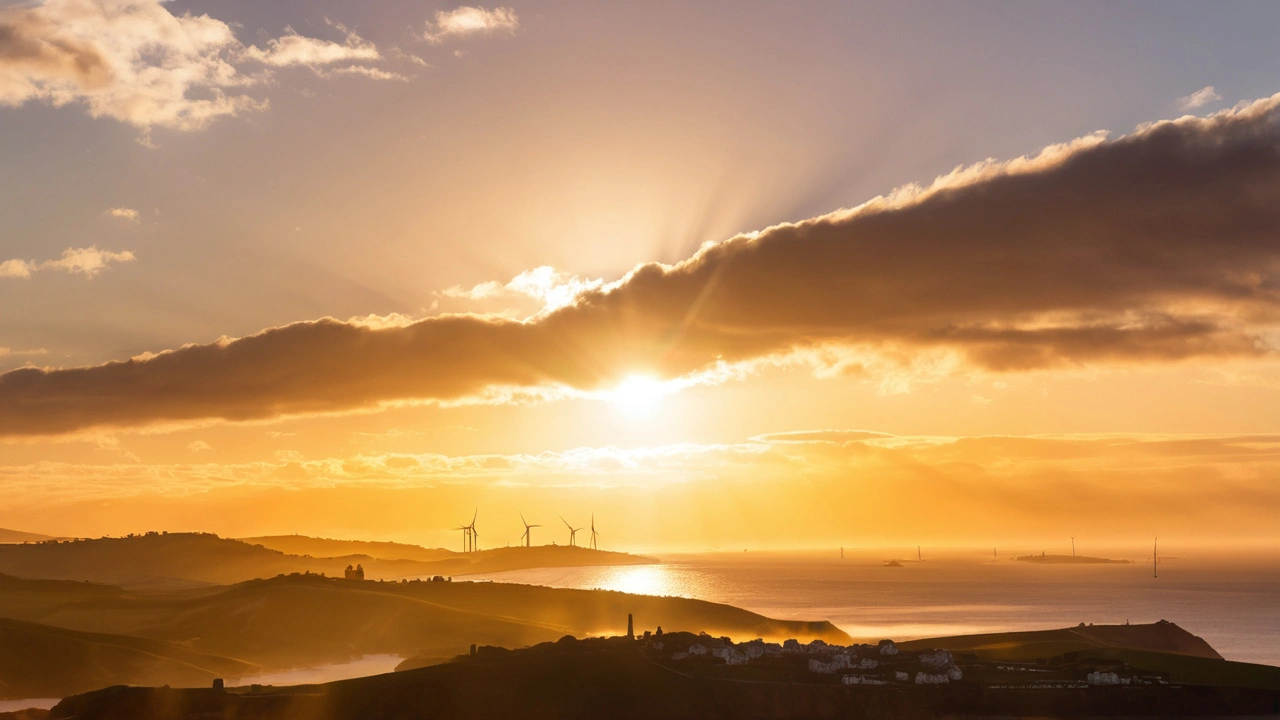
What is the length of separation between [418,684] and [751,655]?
159 feet

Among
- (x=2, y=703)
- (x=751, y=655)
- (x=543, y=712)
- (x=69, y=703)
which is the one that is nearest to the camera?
(x=543, y=712)

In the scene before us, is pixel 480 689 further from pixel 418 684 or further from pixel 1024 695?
pixel 1024 695

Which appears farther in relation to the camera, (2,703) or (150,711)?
(2,703)

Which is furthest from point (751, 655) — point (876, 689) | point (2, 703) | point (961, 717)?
point (2, 703)

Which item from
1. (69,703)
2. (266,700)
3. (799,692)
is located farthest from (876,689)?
(69,703)

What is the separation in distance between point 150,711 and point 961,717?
10140 centimetres

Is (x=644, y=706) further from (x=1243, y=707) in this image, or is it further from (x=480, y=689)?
(x=1243, y=707)

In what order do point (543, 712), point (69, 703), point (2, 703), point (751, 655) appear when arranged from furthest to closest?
1. point (2, 703)
2. point (751, 655)
3. point (69, 703)
4. point (543, 712)

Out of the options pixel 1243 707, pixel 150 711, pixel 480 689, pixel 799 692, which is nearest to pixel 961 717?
pixel 799 692

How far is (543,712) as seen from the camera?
136000 millimetres

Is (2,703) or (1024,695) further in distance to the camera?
(2,703)

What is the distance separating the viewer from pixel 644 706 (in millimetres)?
137375

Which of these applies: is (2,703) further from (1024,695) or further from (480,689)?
(1024,695)

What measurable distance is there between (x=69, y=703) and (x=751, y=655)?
94.0m
